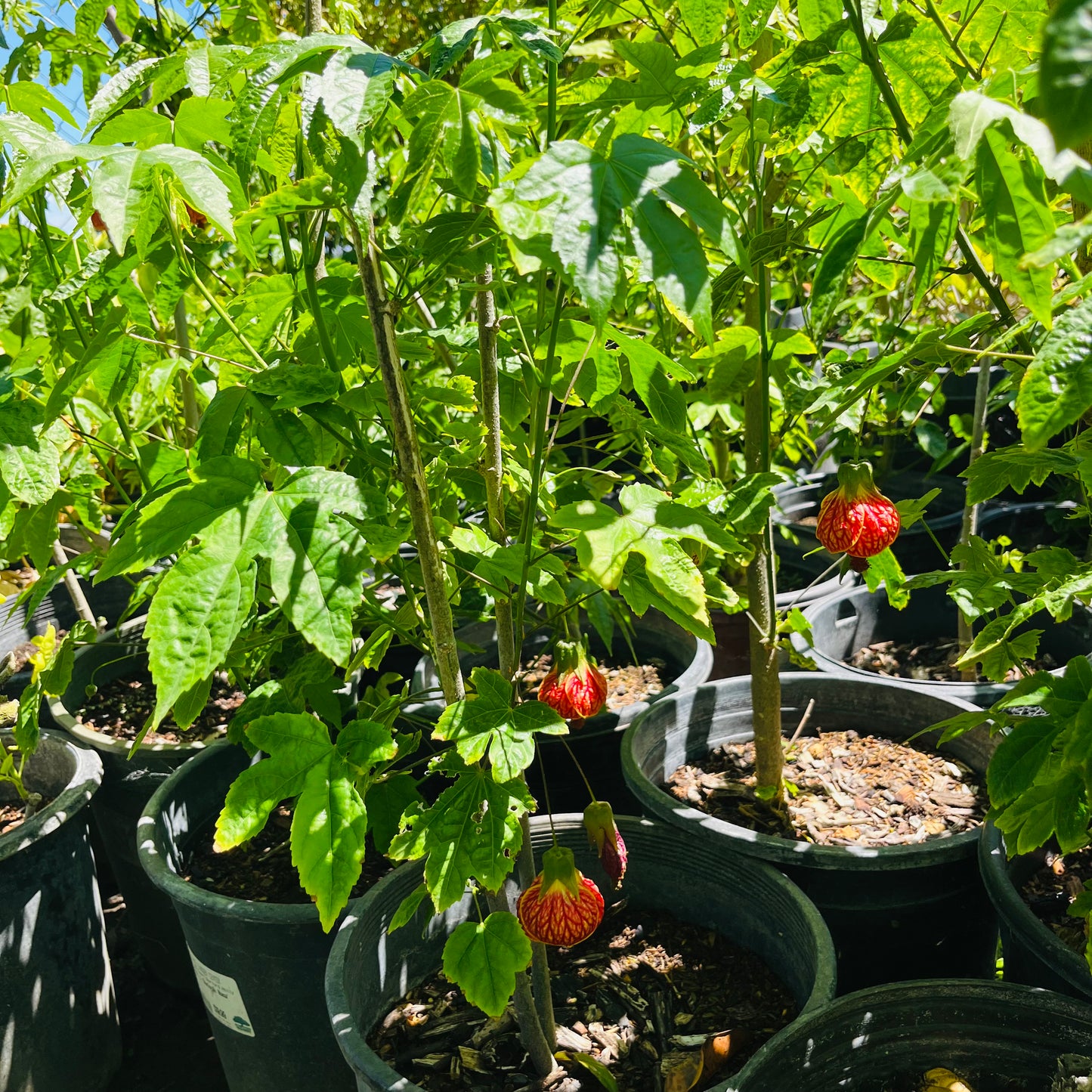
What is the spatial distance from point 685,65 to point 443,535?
0.47 metres

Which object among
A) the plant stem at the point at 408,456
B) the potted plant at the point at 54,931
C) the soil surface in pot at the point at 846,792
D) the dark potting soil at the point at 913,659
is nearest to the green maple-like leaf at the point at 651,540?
the plant stem at the point at 408,456

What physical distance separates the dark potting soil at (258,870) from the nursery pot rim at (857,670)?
0.76m

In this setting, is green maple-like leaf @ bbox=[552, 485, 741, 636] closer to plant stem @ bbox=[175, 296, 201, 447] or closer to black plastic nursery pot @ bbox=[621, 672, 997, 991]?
black plastic nursery pot @ bbox=[621, 672, 997, 991]

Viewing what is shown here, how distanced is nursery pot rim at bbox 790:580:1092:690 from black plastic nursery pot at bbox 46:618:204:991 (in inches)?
44.0

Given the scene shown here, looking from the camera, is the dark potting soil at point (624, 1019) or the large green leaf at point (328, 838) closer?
the large green leaf at point (328, 838)

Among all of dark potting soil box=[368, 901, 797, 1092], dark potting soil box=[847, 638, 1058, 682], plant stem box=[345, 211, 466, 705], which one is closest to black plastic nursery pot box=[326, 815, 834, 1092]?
dark potting soil box=[368, 901, 797, 1092]

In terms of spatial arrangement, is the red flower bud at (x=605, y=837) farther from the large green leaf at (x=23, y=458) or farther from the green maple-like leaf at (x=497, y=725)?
the large green leaf at (x=23, y=458)

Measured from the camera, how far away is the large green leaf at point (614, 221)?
22.2 inches

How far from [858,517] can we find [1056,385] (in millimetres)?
639

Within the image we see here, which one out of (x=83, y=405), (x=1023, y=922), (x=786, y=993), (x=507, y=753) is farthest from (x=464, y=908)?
(x=83, y=405)

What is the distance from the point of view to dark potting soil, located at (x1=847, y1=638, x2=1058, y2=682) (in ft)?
6.64

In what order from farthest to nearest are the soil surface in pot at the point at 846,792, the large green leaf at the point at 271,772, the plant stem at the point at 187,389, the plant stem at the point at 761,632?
the plant stem at the point at 187,389, the soil surface in pot at the point at 846,792, the plant stem at the point at 761,632, the large green leaf at the point at 271,772

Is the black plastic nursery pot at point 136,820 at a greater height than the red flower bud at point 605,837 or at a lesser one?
lesser

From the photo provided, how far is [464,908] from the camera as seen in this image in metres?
1.34
